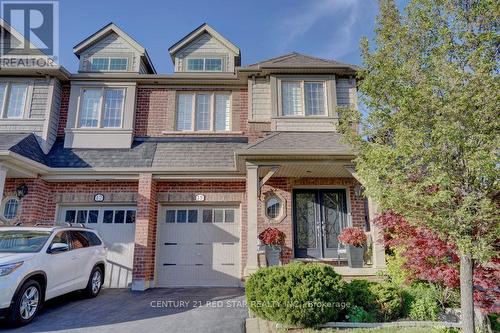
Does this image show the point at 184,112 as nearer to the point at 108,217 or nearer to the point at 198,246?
the point at 108,217

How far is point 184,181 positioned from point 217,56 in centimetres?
466

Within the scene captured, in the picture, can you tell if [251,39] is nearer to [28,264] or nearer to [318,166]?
[318,166]

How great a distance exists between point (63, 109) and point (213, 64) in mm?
5009

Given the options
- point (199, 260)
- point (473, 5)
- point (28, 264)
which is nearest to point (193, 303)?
point (199, 260)

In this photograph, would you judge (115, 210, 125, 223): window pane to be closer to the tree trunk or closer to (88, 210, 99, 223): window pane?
(88, 210, 99, 223): window pane

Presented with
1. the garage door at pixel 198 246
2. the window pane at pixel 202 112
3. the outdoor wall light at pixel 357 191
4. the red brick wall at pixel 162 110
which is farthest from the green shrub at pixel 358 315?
the window pane at pixel 202 112

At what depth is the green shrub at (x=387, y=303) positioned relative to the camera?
17.8ft

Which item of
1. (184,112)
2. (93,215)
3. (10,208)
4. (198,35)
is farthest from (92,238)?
(198,35)

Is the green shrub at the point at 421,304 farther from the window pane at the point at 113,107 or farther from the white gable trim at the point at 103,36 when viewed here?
the white gable trim at the point at 103,36

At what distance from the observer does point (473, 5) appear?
14.5 feet

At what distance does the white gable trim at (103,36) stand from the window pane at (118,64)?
631mm

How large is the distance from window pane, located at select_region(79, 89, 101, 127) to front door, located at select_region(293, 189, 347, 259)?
6619mm

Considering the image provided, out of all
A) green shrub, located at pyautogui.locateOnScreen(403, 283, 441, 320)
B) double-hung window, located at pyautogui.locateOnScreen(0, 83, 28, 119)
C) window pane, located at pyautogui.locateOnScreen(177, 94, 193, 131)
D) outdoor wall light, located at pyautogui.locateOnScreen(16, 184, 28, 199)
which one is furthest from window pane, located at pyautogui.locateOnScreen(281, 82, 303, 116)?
double-hung window, located at pyautogui.locateOnScreen(0, 83, 28, 119)

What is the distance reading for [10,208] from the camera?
899 cm
